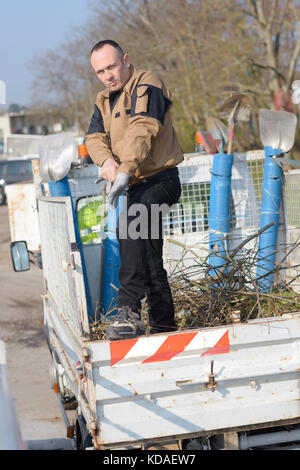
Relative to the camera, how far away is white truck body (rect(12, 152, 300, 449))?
10.1 feet

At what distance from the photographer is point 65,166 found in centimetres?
471

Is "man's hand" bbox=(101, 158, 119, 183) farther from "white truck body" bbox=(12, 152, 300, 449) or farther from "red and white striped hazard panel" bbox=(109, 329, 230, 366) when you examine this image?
"red and white striped hazard panel" bbox=(109, 329, 230, 366)

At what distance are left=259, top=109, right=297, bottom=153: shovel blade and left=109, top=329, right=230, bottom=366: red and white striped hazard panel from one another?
8.42 feet

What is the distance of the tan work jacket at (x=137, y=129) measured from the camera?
3182mm

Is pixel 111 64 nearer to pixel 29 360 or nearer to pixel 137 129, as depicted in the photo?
pixel 137 129

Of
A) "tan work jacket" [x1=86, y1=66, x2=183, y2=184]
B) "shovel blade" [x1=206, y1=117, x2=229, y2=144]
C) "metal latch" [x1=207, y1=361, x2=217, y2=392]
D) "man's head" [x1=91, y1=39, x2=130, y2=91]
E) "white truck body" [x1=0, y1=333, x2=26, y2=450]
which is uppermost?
"man's head" [x1=91, y1=39, x2=130, y2=91]

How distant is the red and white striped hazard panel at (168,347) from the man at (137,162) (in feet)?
0.40

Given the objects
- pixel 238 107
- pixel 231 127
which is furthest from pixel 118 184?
pixel 238 107

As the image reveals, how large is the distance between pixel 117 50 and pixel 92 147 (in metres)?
0.57

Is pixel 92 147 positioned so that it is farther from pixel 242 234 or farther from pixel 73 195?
pixel 242 234

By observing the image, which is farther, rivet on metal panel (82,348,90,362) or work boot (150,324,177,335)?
work boot (150,324,177,335)

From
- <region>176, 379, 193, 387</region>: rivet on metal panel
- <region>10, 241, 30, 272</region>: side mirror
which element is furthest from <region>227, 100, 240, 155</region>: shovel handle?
<region>176, 379, 193, 387</region>: rivet on metal panel

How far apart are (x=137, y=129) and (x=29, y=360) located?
4.51 m

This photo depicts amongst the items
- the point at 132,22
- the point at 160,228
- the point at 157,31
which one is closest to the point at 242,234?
the point at 160,228
